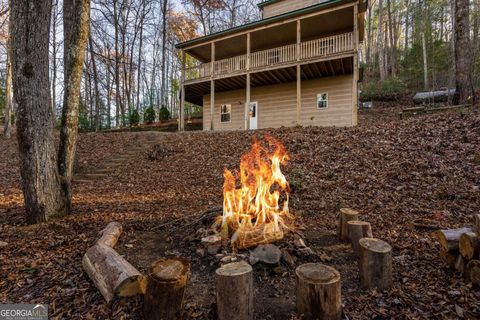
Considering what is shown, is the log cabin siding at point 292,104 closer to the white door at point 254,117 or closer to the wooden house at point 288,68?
the wooden house at point 288,68

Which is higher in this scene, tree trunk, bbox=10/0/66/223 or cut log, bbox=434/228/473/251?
tree trunk, bbox=10/0/66/223

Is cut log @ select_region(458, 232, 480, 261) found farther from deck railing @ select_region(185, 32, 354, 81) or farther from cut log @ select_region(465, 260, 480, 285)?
deck railing @ select_region(185, 32, 354, 81)

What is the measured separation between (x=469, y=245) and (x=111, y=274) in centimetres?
353

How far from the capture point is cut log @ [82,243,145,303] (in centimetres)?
232

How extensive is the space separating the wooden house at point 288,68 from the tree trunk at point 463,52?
3.55m

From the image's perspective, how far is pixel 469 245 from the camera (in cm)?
256

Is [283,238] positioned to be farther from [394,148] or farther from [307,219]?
[394,148]

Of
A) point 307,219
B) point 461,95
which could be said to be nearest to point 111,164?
point 307,219

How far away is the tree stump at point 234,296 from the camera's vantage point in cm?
211

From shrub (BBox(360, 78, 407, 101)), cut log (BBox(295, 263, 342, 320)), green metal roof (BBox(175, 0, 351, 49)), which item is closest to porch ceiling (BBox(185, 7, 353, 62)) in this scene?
green metal roof (BBox(175, 0, 351, 49))

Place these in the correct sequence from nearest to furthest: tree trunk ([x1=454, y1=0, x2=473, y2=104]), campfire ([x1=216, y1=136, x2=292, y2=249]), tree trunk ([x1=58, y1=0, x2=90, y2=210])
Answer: campfire ([x1=216, y1=136, x2=292, y2=249])
tree trunk ([x1=58, y1=0, x2=90, y2=210])
tree trunk ([x1=454, y1=0, x2=473, y2=104])

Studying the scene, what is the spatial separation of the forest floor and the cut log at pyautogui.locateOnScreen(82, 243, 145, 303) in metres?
0.10

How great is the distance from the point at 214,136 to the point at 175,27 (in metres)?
21.4

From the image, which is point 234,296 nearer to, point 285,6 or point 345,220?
point 345,220
